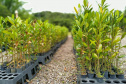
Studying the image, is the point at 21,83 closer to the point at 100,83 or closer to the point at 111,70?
the point at 100,83

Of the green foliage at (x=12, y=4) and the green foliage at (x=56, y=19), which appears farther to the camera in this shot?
the green foliage at (x=56, y=19)

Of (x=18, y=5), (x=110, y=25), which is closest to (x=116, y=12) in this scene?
(x=110, y=25)

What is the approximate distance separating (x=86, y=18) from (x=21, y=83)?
1.63 metres

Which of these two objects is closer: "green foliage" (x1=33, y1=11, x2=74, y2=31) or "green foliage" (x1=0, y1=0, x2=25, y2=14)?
"green foliage" (x1=0, y1=0, x2=25, y2=14)

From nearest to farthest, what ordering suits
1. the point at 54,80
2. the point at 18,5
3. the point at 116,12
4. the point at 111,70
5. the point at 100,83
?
the point at 100,83 → the point at 116,12 → the point at 111,70 → the point at 54,80 → the point at 18,5

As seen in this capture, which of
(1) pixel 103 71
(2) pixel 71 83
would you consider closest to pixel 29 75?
(2) pixel 71 83

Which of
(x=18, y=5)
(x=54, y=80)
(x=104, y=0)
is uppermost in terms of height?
(x=18, y=5)

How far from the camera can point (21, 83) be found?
2.03m

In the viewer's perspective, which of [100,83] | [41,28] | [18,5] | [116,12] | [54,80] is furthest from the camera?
[18,5]

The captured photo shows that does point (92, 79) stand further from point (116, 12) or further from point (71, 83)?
point (116, 12)

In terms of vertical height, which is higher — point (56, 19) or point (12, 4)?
point (12, 4)

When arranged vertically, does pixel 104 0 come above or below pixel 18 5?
below

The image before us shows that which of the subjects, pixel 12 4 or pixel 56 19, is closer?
pixel 12 4

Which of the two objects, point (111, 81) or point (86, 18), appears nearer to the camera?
point (111, 81)
